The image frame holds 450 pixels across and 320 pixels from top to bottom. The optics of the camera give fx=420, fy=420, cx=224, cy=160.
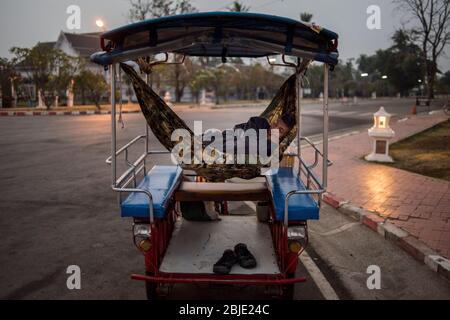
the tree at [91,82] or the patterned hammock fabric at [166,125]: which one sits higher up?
the tree at [91,82]

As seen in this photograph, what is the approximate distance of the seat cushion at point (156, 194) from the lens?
11.6 ft

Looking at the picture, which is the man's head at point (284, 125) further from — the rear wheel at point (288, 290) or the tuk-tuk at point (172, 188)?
the rear wheel at point (288, 290)

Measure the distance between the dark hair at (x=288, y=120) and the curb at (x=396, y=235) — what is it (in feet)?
6.46

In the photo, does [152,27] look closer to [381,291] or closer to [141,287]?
[141,287]

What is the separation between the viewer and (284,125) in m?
4.93

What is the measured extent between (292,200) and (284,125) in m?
1.40

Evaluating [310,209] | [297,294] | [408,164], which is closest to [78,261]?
[297,294]

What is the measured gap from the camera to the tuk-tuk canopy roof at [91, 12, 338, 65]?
333 centimetres

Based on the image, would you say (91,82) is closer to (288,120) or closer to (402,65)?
(288,120)

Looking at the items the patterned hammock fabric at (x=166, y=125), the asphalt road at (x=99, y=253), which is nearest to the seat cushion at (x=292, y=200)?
the patterned hammock fabric at (x=166, y=125)

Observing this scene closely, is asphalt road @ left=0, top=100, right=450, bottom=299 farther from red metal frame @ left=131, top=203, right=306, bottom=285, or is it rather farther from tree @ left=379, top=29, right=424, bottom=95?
tree @ left=379, top=29, right=424, bottom=95

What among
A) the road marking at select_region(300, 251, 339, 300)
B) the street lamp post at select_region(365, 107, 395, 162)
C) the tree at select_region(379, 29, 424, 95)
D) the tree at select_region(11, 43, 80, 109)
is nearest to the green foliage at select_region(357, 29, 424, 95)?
the tree at select_region(379, 29, 424, 95)

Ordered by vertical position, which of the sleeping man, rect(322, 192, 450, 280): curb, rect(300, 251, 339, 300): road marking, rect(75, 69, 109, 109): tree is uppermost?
rect(75, 69, 109, 109): tree

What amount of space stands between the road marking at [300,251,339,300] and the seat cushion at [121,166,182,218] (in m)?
1.71
